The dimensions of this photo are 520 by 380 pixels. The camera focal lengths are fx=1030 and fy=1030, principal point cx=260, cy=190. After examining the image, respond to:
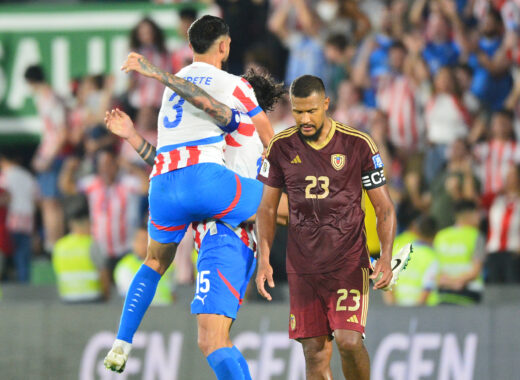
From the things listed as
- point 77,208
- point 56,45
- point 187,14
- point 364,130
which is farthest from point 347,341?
point 56,45

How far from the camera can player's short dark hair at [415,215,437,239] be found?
1118 cm

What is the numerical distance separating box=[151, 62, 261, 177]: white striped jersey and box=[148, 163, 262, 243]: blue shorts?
77mm

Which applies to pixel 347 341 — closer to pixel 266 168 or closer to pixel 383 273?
pixel 383 273

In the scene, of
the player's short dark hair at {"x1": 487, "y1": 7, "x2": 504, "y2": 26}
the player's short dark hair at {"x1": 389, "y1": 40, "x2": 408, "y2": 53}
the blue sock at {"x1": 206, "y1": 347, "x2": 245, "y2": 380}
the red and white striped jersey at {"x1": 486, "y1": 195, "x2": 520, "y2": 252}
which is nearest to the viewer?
the blue sock at {"x1": 206, "y1": 347, "x2": 245, "y2": 380}

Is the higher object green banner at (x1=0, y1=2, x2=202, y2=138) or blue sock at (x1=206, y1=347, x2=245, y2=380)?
green banner at (x1=0, y1=2, x2=202, y2=138)

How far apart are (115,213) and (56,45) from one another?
3.53 m

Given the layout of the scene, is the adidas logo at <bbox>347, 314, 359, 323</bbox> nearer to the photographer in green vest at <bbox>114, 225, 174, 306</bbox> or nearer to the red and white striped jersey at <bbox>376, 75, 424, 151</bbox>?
the photographer in green vest at <bbox>114, 225, 174, 306</bbox>

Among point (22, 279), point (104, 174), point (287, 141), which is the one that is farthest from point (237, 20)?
point (287, 141)

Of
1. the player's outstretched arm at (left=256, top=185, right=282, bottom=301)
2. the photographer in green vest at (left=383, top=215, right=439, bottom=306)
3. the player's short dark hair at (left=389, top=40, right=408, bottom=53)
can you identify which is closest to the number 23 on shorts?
the player's outstretched arm at (left=256, top=185, right=282, bottom=301)

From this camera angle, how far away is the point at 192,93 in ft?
21.4

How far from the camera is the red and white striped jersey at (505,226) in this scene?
38.6ft

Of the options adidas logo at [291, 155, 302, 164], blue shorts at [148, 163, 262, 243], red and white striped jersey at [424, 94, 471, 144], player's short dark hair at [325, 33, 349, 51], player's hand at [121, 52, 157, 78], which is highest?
player's short dark hair at [325, 33, 349, 51]

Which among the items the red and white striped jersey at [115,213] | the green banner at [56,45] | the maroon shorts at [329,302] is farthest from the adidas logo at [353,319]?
the green banner at [56,45]

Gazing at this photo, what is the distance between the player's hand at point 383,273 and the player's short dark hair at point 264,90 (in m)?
1.51
